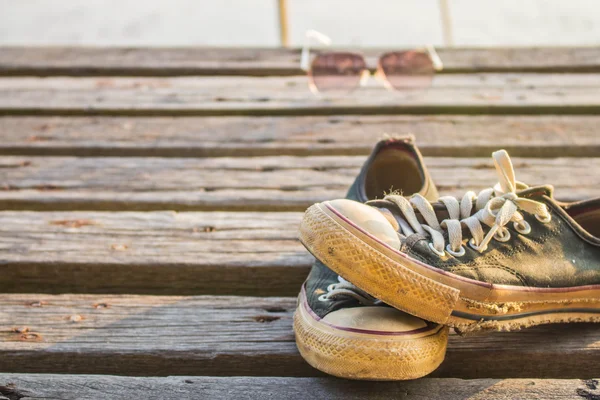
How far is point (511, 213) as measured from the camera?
3.16 feet

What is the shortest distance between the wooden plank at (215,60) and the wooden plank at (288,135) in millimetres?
405

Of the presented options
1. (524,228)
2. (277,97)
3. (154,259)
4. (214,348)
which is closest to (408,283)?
(524,228)

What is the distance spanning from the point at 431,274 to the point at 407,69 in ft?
5.04

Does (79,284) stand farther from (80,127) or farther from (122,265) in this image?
(80,127)

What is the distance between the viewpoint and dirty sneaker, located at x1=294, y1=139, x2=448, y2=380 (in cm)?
85

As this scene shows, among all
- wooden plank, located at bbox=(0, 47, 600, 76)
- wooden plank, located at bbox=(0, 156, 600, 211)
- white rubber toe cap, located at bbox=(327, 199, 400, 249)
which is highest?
wooden plank, located at bbox=(0, 47, 600, 76)

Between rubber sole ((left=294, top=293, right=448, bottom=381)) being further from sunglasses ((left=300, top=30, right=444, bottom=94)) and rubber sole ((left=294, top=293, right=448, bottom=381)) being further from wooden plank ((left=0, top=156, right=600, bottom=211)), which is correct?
sunglasses ((left=300, top=30, right=444, bottom=94))

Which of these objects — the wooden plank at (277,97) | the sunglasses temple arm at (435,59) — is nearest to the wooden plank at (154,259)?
the wooden plank at (277,97)

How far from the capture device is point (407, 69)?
7.46ft

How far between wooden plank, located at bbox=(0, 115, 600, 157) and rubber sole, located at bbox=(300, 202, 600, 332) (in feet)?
3.05

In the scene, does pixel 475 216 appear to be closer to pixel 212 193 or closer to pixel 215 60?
pixel 212 193

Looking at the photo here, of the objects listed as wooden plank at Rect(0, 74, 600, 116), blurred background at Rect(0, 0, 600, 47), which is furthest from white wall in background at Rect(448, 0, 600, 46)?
wooden plank at Rect(0, 74, 600, 116)

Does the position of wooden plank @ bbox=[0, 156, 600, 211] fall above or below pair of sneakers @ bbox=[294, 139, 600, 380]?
below

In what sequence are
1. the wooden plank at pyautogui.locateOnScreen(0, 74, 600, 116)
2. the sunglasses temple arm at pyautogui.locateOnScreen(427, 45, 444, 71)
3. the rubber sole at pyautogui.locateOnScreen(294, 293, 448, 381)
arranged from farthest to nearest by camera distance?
the sunglasses temple arm at pyautogui.locateOnScreen(427, 45, 444, 71) → the wooden plank at pyautogui.locateOnScreen(0, 74, 600, 116) → the rubber sole at pyautogui.locateOnScreen(294, 293, 448, 381)
